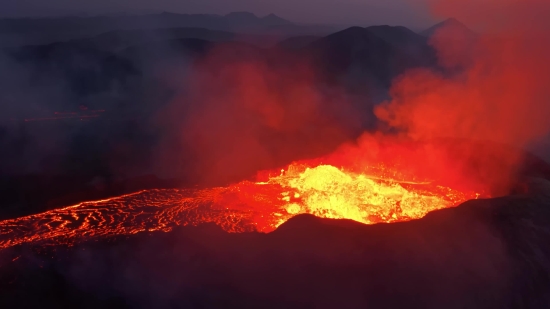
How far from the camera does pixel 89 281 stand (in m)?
6.59

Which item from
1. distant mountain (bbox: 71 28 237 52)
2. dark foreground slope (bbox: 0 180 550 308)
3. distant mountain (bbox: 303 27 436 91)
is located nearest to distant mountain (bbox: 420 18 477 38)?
distant mountain (bbox: 303 27 436 91)

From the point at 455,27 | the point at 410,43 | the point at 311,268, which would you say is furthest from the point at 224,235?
the point at 410,43

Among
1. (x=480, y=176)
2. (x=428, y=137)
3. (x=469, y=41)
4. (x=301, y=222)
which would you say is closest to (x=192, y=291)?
(x=301, y=222)

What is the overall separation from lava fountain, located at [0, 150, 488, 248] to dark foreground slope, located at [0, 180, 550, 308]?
723 millimetres

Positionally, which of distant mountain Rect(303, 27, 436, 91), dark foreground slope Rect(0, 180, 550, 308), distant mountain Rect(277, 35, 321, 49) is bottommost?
dark foreground slope Rect(0, 180, 550, 308)

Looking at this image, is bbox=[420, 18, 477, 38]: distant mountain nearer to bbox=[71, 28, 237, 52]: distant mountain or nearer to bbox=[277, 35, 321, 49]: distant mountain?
bbox=[277, 35, 321, 49]: distant mountain

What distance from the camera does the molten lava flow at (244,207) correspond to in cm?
812

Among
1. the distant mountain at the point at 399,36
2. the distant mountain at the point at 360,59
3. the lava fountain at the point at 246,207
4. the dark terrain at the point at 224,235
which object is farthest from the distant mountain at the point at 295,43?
the lava fountain at the point at 246,207

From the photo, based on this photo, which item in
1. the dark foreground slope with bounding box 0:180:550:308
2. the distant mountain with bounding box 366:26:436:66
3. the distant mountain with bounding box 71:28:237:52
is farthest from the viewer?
the distant mountain with bounding box 71:28:237:52

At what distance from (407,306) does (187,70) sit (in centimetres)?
3075

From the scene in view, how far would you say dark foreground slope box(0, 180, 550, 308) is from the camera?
6.31 m

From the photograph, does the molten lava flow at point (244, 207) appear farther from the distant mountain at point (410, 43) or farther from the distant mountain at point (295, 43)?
the distant mountain at point (295, 43)

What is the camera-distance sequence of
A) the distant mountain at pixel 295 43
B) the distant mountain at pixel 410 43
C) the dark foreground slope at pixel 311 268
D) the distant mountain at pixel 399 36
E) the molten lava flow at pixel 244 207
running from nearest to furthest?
the dark foreground slope at pixel 311 268
the molten lava flow at pixel 244 207
the distant mountain at pixel 410 43
the distant mountain at pixel 295 43
the distant mountain at pixel 399 36

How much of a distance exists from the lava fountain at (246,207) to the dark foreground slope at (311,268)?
2.37ft
